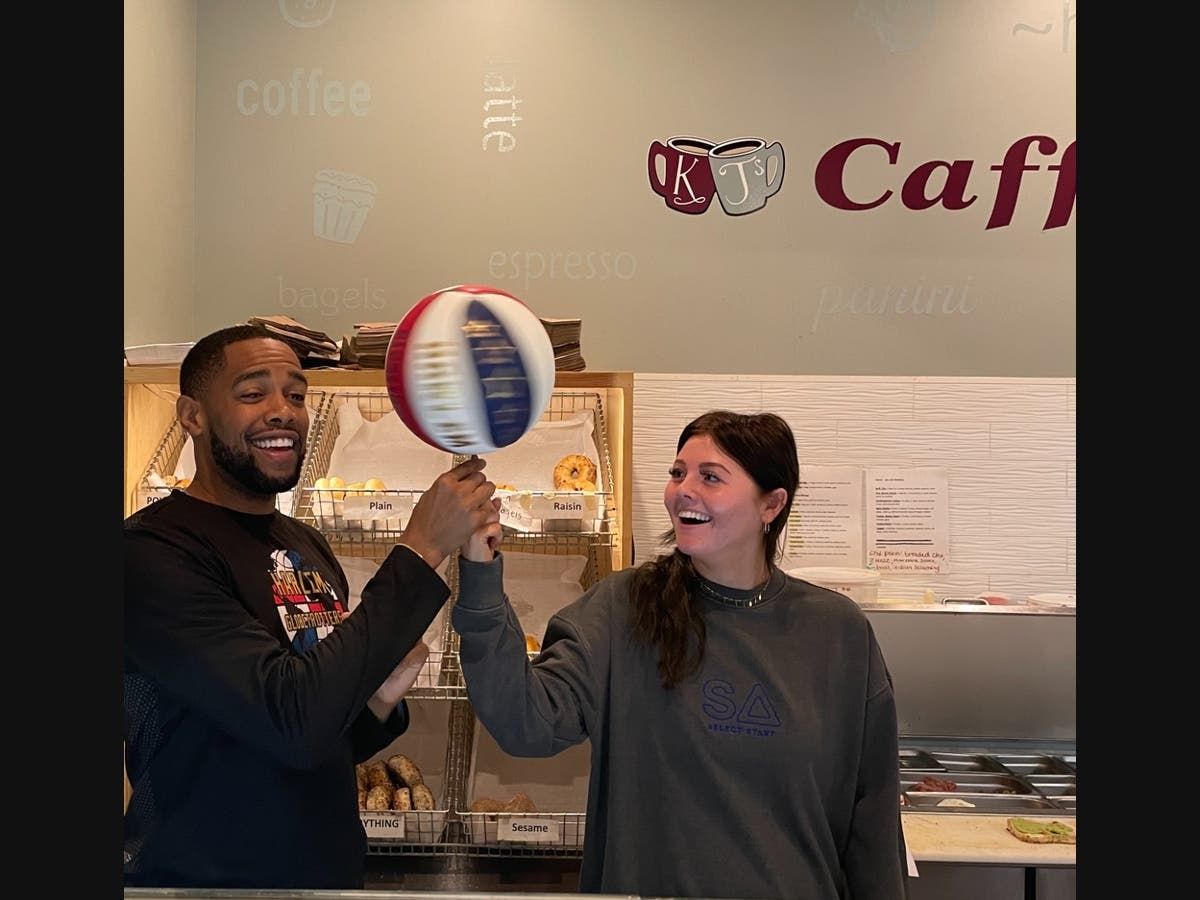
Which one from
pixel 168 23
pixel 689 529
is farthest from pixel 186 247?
pixel 689 529

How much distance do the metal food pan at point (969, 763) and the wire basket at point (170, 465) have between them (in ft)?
6.78

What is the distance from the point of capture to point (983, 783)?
3021 mm

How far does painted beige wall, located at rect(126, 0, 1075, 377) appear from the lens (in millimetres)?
3549

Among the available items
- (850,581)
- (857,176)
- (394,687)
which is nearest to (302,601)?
(394,687)

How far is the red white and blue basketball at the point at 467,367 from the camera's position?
128cm

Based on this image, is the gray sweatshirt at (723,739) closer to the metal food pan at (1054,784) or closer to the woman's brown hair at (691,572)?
the woman's brown hair at (691,572)

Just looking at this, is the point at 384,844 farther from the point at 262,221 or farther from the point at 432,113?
the point at 432,113

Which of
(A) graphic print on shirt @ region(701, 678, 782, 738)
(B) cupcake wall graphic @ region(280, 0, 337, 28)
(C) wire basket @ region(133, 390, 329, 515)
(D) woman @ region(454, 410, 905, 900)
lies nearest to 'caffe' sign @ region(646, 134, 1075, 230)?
(B) cupcake wall graphic @ region(280, 0, 337, 28)

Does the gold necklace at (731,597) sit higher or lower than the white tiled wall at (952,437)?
lower

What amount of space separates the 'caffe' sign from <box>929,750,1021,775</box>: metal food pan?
1.75 m

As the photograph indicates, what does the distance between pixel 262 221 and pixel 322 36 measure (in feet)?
2.17

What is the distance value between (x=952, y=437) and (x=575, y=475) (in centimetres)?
140

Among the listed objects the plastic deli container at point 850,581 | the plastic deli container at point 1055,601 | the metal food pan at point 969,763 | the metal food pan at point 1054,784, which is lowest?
the metal food pan at point 1054,784

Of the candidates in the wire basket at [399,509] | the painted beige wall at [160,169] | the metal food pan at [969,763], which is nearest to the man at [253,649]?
the wire basket at [399,509]
